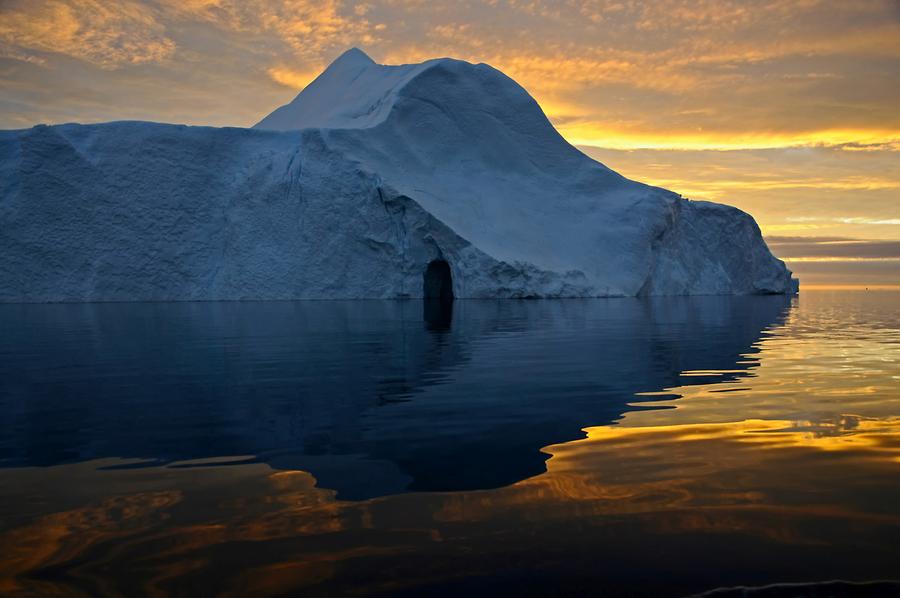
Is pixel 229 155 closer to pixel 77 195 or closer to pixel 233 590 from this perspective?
pixel 77 195

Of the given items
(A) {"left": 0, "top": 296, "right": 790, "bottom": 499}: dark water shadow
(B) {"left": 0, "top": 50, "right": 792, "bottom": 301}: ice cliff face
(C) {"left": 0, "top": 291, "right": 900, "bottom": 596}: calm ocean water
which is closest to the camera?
(C) {"left": 0, "top": 291, "right": 900, "bottom": 596}: calm ocean water

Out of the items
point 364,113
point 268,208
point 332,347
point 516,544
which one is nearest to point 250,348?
point 332,347

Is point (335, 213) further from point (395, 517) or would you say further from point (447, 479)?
point (395, 517)

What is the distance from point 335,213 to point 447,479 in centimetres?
3452

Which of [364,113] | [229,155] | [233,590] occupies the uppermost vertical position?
[364,113]

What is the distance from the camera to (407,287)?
37.2 metres

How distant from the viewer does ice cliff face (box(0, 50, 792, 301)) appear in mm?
36156

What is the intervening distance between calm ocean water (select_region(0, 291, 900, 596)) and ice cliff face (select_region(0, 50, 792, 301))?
27473mm

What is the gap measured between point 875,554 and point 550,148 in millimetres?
43580

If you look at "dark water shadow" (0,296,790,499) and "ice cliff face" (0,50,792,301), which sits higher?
"ice cliff face" (0,50,792,301)

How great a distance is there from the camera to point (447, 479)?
13.8 ft

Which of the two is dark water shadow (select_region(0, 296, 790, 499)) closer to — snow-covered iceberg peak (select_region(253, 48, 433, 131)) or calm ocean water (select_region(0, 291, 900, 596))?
calm ocean water (select_region(0, 291, 900, 596))

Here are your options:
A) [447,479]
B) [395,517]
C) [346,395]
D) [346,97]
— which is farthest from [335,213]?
[395,517]

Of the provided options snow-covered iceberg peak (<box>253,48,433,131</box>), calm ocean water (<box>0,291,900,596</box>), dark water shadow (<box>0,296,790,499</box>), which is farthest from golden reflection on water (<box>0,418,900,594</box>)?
snow-covered iceberg peak (<box>253,48,433,131</box>)
